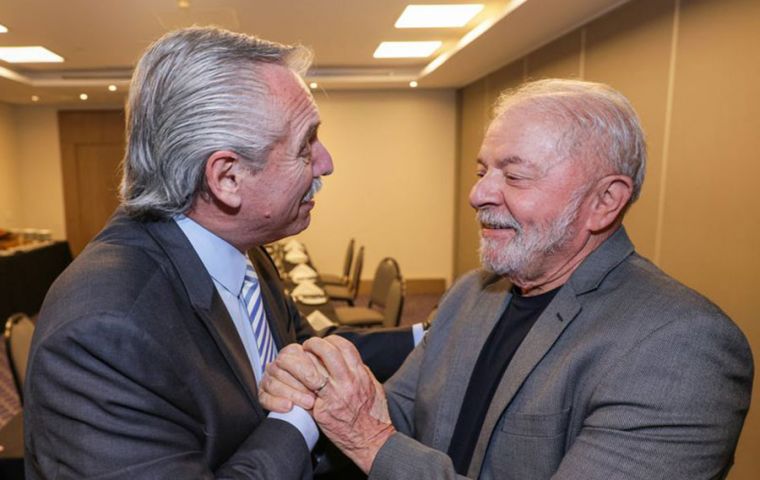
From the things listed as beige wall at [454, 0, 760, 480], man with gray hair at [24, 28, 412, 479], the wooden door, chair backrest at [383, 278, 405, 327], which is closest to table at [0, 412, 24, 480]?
man with gray hair at [24, 28, 412, 479]

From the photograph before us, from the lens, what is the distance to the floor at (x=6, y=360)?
4057 millimetres

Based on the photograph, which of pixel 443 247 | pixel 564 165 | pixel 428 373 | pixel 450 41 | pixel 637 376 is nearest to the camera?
pixel 637 376

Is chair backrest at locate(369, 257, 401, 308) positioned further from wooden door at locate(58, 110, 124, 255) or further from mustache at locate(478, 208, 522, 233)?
wooden door at locate(58, 110, 124, 255)

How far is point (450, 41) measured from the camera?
5715 millimetres

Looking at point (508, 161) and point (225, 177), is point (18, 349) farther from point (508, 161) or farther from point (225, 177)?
point (508, 161)

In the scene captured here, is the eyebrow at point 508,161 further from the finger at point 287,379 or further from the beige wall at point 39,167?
the beige wall at point 39,167

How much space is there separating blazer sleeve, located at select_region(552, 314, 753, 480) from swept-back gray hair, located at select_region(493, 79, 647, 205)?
391 millimetres

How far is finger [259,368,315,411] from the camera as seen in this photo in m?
1.12

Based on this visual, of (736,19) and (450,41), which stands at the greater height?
(450,41)

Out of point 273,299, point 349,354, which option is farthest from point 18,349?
point 349,354

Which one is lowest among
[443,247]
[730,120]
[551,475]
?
[443,247]

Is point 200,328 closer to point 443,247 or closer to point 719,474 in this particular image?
point 719,474

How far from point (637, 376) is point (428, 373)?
64 centimetres

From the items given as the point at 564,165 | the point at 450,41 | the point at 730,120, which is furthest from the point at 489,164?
the point at 450,41
